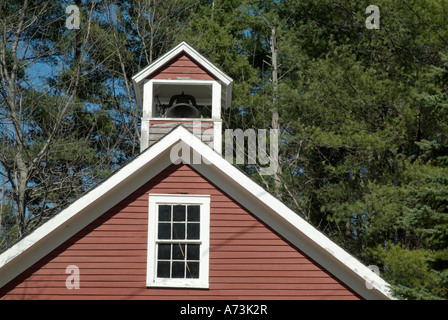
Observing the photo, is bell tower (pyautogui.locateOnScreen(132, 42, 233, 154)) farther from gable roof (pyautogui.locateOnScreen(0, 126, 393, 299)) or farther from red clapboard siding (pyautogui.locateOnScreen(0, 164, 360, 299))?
red clapboard siding (pyautogui.locateOnScreen(0, 164, 360, 299))

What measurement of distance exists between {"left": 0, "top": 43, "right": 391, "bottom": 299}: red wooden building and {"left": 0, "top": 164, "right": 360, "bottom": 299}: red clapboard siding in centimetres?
2

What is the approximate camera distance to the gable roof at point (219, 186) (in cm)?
1102

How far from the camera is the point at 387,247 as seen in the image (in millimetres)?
19172

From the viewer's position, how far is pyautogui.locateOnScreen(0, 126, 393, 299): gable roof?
11.0 meters

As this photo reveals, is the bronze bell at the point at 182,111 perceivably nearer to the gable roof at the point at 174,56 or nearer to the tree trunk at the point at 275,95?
the gable roof at the point at 174,56

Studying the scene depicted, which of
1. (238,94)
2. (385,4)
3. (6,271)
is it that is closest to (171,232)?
(6,271)

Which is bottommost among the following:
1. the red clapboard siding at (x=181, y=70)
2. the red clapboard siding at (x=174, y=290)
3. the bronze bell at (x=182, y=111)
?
the red clapboard siding at (x=174, y=290)

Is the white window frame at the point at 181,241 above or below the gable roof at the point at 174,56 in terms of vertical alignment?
below

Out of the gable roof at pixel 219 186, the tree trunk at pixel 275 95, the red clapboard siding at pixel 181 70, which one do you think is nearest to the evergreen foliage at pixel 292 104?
the tree trunk at pixel 275 95

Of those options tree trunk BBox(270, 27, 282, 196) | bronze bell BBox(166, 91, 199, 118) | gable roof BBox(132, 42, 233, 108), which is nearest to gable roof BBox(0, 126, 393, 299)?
bronze bell BBox(166, 91, 199, 118)

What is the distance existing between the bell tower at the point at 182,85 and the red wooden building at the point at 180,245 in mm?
1327

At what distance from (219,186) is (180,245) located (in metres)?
1.18
